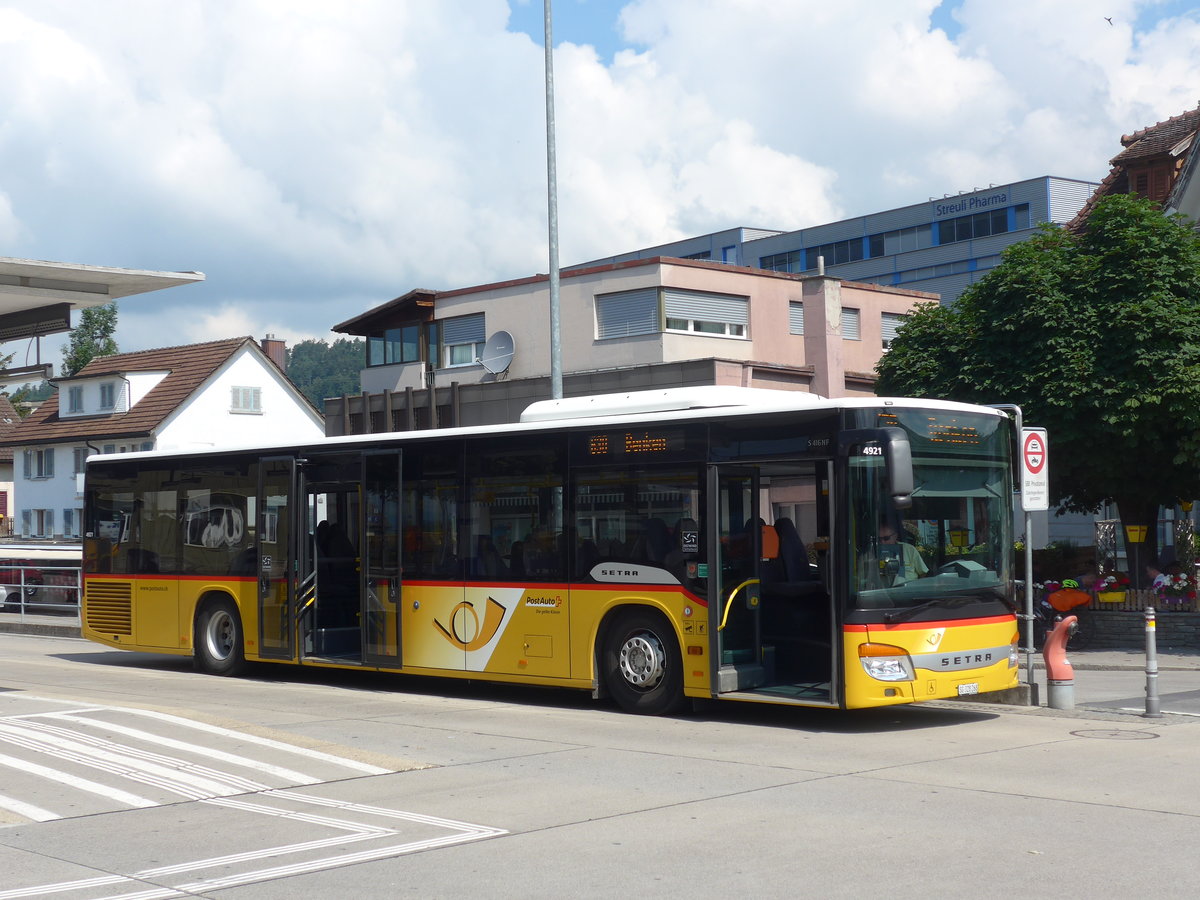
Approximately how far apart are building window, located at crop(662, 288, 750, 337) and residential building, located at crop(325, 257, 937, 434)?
38 millimetres

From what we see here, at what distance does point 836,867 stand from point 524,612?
7.71 m

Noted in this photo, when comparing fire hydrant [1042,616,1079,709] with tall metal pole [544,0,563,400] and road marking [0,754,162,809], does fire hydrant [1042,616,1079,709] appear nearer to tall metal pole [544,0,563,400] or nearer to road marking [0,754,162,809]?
road marking [0,754,162,809]

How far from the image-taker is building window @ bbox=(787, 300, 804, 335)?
40.5 meters

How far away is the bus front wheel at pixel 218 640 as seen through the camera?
59.7 feet

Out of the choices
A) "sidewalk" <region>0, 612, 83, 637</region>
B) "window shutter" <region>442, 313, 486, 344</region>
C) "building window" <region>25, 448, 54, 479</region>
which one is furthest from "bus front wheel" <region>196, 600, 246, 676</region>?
"building window" <region>25, 448, 54, 479</region>

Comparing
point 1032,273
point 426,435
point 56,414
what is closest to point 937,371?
point 1032,273

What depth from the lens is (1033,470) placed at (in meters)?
13.8

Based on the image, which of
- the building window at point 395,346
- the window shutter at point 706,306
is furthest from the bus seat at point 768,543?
the building window at point 395,346

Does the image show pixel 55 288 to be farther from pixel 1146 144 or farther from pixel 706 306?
pixel 1146 144

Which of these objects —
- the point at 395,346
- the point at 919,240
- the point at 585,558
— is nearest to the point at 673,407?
the point at 585,558

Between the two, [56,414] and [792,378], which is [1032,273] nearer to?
[792,378]

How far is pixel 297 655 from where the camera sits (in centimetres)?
1716

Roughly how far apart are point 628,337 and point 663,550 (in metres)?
25.5

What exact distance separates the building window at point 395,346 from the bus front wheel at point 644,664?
31318 mm
